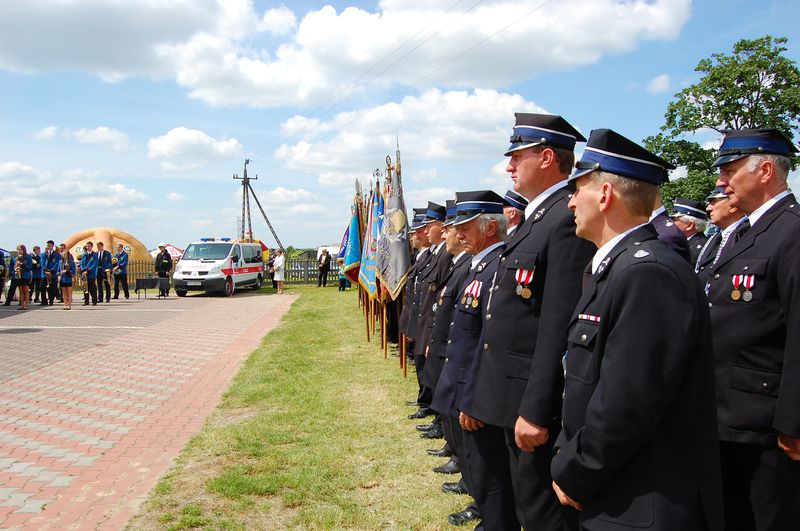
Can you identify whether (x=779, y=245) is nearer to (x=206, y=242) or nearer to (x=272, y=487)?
(x=272, y=487)

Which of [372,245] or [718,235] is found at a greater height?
[372,245]

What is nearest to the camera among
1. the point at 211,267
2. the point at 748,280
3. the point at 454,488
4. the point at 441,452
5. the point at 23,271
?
the point at 748,280

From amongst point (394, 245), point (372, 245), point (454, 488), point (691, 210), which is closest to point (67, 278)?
point (372, 245)

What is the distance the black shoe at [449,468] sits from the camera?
5.16 meters

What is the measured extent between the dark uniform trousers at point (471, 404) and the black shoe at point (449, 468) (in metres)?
1.39

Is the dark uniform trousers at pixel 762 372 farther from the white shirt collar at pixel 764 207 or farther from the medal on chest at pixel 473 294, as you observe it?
the medal on chest at pixel 473 294

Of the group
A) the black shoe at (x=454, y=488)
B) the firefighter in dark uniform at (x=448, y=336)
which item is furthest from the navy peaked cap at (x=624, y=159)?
the black shoe at (x=454, y=488)

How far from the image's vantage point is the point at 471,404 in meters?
3.31

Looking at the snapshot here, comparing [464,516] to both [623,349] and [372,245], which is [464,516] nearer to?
[623,349]

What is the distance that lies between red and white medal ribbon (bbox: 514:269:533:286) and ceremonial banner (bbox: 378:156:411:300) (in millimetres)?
6345

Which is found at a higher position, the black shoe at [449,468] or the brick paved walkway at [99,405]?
the brick paved walkway at [99,405]

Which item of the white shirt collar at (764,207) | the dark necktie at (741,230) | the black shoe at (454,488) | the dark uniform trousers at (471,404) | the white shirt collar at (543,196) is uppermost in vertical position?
the white shirt collar at (543,196)

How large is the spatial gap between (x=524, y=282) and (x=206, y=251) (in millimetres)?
23754

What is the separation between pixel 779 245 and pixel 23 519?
480 centimetres
